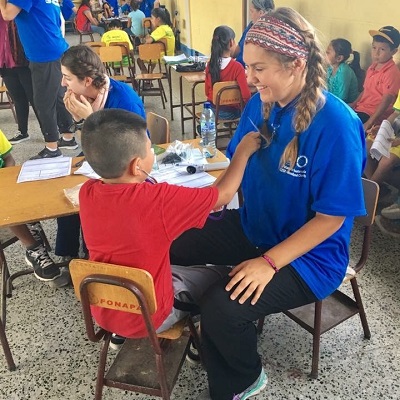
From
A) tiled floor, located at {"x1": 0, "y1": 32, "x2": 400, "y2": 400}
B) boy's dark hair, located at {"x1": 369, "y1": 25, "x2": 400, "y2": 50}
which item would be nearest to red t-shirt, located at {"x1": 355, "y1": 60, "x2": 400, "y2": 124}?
boy's dark hair, located at {"x1": 369, "y1": 25, "x2": 400, "y2": 50}

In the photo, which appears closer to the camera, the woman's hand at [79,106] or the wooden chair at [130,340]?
the wooden chair at [130,340]

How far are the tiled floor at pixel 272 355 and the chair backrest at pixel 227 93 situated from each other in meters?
1.77

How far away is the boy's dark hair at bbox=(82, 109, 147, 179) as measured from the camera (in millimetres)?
1158

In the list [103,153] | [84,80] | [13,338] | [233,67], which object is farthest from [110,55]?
[103,153]

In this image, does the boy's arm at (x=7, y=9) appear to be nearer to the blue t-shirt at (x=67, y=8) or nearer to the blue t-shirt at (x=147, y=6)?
the blue t-shirt at (x=147, y=6)

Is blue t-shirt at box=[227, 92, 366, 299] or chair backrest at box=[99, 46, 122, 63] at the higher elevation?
blue t-shirt at box=[227, 92, 366, 299]

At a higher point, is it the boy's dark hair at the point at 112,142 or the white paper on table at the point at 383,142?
the boy's dark hair at the point at 112,142

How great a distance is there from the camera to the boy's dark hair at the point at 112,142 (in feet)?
3.80

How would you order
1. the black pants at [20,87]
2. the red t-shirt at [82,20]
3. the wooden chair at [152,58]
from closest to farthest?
the black pants at [20,87] < the wooden chair at [152,58] < the red t-shirt at [82,20]

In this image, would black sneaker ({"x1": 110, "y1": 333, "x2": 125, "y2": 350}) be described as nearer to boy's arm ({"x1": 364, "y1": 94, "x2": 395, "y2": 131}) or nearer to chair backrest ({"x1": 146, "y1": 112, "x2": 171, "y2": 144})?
chair backrest ({"x1": 146, "y1": 112, "x2": 171, "y2": 144})

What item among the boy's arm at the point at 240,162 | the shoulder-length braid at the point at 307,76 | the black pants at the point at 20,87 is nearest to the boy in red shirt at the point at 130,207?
the boy's arm at the point at 240,162

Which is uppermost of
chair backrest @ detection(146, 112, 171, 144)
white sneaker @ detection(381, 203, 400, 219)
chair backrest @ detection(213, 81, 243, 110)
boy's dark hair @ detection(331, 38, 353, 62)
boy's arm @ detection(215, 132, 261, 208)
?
boy's arm @ detection(215, 132, 261, 208)

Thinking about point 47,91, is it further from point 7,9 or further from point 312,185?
point 312,185

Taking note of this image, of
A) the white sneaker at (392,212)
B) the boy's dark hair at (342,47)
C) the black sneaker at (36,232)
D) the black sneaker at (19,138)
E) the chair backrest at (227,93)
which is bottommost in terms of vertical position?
the black sneaker at (19,138)
